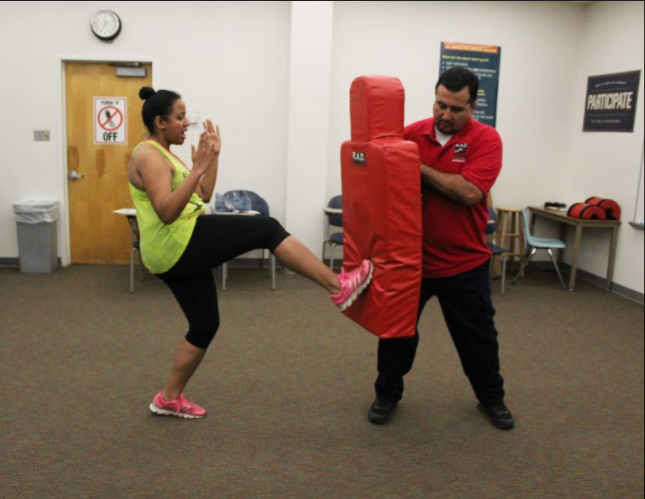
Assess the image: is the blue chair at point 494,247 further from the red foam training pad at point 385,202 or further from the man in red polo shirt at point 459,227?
the red foam training pad at point 385,202

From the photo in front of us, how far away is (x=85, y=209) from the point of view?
6.05 meters

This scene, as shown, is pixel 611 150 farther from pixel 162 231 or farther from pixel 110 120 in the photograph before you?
pixel 162 231

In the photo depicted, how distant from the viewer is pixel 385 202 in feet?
7.26

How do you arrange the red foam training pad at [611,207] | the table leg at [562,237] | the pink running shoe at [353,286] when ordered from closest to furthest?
the pink running shoe at [353,286] < the red foam training pad at [611,207] < the table leg at [562,237]

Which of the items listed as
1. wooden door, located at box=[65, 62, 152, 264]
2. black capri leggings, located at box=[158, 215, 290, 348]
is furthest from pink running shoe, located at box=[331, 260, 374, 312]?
wooden door, located at box=[65, 62, 152, 264]

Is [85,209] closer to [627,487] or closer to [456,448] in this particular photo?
[456,448]

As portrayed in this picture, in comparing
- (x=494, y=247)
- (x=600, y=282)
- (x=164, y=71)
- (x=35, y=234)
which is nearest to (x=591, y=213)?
(x=600, y=282)

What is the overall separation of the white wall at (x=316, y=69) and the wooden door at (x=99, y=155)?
0.14 m

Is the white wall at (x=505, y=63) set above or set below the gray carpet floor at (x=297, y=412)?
above

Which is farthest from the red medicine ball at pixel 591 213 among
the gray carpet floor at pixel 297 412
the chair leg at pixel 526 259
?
the gray carpet floor at pixel 297 412

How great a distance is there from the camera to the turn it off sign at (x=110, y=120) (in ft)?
19.3

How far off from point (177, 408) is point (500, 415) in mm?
1512

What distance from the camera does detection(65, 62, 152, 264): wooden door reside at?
584cm

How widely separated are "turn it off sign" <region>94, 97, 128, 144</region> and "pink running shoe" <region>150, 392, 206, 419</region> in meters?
3.74
